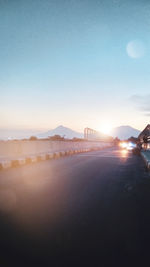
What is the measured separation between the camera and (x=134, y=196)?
8.12m

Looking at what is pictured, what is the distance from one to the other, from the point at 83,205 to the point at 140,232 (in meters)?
2.17

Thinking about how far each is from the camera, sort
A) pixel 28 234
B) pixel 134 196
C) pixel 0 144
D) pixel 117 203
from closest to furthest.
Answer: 1. pixel 28 234
2. pixel 117 203
3. pixel 134 196
4. pixel 0 144

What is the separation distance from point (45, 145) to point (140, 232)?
2289cm

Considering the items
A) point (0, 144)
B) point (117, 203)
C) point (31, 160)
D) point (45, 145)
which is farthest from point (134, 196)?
point (45, 145)

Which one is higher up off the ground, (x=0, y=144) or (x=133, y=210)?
(x=0, y=144)

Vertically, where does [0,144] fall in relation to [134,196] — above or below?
above

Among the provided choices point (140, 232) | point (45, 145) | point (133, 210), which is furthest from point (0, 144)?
point (140, 232)

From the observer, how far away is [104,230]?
4820mm

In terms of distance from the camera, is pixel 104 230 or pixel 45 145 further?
pixel 45 145

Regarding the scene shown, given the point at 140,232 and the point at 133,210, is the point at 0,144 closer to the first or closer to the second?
the point at 133,210

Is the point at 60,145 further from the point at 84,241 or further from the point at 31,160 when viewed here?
the point at 84,241

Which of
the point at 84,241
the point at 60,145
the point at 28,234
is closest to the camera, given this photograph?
the point at 84,241

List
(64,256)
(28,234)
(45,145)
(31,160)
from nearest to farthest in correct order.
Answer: (64,256) < (28,234) < (31,160) < (45,145)

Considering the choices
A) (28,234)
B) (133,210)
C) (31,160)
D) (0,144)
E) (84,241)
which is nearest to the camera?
(84,241)
